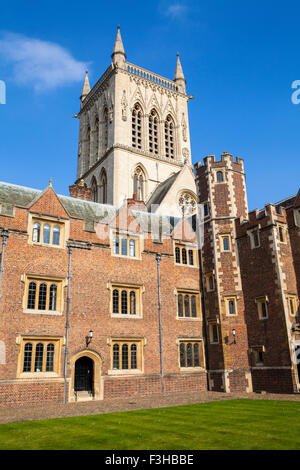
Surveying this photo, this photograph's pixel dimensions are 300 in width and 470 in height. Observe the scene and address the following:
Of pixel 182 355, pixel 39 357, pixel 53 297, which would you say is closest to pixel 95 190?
pixel 182 355

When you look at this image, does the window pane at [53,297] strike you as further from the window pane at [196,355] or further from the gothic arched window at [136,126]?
the gothic arched window at [136,126]

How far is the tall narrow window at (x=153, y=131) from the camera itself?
56406 mm

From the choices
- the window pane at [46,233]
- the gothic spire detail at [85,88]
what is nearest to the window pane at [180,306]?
the window pane at [46,233]

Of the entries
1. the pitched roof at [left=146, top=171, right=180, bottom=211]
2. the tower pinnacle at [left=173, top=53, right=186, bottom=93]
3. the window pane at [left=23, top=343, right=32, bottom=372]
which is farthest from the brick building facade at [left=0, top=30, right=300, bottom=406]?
the tower pinnacle at [left=173, top=53, right=186, bottom=93]

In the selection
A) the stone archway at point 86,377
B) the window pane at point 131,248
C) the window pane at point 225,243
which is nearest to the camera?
the stone archway at point 86,377

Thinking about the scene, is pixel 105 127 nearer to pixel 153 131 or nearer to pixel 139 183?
pixel 153 131

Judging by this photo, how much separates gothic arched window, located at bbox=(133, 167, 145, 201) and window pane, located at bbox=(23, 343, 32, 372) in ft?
112

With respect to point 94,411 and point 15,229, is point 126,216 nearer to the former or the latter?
point 15,229

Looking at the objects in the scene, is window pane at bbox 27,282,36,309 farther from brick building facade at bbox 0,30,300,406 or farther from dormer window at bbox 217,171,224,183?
dormer window at bbox 217,171,224,183

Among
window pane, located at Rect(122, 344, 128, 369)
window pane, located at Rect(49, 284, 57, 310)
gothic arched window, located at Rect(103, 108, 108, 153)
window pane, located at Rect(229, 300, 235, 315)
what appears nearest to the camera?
window pane, located at Rect(49, 284, 57, 310)

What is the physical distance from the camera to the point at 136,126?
55.3m

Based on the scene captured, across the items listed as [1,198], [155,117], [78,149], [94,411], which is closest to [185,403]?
[94,411]

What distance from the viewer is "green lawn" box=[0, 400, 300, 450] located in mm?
8562
